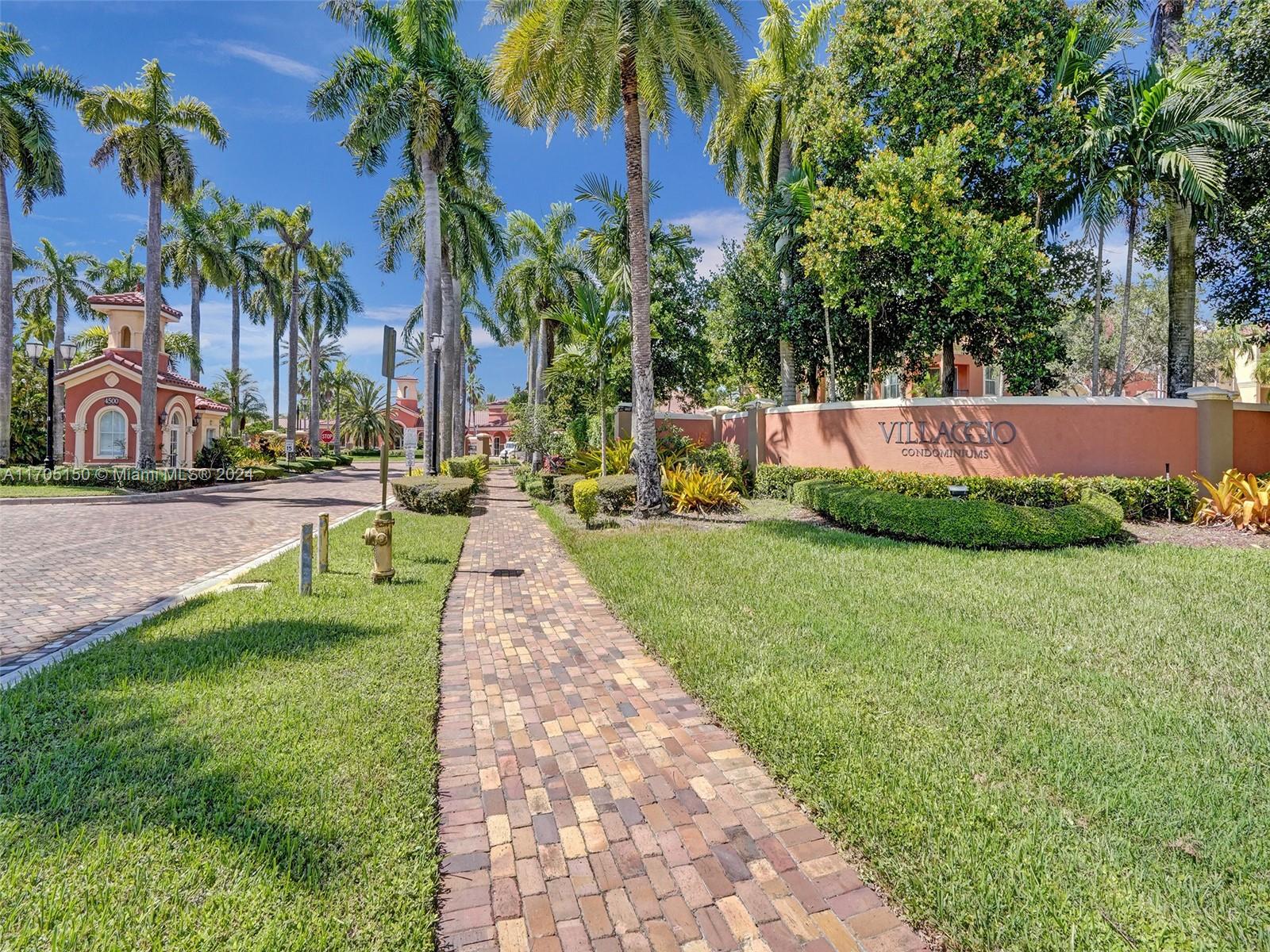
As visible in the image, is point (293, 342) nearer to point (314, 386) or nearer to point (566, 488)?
point (314, 386)

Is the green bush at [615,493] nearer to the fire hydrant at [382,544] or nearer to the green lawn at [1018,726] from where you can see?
the green lawn at [1018,726]

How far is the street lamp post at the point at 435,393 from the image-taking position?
61.5ft

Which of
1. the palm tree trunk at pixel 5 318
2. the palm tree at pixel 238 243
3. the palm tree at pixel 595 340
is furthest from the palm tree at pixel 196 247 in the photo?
the palm tree at pixel 595 340

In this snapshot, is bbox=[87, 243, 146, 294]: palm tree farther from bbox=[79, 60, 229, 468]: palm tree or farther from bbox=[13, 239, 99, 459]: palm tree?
bbox=[79, 60, 229, 468]: palm tree

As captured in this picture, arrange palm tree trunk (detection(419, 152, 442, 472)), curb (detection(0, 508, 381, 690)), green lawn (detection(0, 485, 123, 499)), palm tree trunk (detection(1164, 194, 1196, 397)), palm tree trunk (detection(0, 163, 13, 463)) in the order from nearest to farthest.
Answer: curb (detection(0, 508, 381, 690)) < palm tree trunk (detection(1164, 194, 1196, 397)) < green lawn (detection(0, 485, 123, 499)) < palm tree trunk (detection(419, 152, 442, 472)) < palm tree trunk (detection(0, 163, 13, 463))

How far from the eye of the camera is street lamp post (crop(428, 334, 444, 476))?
61.5ft

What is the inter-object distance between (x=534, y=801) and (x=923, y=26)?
16.6 metres

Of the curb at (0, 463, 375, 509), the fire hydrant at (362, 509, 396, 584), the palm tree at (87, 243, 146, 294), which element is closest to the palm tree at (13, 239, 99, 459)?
the palm tree at (87, 243, 146, 294)

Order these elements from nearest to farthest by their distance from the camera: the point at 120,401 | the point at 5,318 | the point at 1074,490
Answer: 1. the point at 1074,490
2. the point at 5,318
3. the point at 120,401

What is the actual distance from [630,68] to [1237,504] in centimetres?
1339

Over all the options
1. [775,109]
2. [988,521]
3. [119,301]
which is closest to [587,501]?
[988,521]

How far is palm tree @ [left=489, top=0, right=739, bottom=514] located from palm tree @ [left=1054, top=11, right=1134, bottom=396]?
23.1 ft

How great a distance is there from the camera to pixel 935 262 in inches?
503

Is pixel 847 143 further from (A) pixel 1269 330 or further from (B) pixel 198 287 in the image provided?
(B) pixel 198 287
